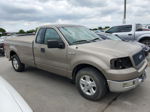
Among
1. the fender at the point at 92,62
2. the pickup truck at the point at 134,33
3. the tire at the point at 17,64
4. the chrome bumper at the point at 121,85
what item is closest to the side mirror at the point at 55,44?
the fender at the point at 92,62

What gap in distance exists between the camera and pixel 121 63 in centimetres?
310

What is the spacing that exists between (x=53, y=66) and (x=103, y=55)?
1665 millimetres

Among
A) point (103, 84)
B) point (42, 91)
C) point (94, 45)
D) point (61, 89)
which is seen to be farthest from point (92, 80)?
point (42, 91)

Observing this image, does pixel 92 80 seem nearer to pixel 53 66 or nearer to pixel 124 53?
pixel 124 53

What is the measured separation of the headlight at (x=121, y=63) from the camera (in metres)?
3.04

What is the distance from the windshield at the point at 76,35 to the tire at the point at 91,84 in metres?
0.85

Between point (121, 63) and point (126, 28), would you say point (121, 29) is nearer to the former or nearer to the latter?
point (126, 28)

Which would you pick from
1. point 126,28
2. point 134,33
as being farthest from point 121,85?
point 126,28

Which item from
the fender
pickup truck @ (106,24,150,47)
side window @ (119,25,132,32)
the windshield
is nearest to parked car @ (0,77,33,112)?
the fender

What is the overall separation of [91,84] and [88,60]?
1.84 feet

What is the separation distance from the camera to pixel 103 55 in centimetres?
313

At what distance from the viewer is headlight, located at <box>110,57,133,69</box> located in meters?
3.04

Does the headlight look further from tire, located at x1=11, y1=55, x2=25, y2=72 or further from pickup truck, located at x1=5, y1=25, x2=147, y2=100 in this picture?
tire, located at x1=11, y1=55, x2=25, y2=72

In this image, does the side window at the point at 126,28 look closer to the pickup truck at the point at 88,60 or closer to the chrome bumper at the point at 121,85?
the pickup truck at the point at 88,60
